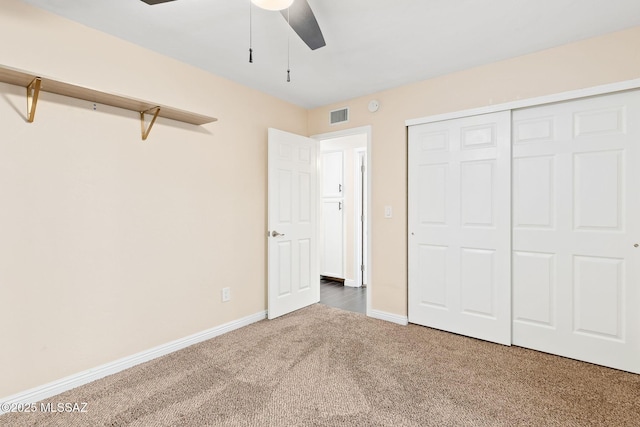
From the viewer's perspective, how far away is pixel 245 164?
3150 millimetres

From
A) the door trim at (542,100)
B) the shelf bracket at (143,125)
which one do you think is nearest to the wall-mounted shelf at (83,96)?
the shelf bracket at (143,125)

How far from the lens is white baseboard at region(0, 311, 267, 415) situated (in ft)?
6.06

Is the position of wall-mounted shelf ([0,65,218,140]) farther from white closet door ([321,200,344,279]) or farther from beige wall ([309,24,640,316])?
white closet door ([321,200,344,279])

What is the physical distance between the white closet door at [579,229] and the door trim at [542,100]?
0.06 metres

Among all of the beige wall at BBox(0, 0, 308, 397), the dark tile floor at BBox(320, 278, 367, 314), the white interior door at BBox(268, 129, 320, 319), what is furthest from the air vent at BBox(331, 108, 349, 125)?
the dark tile floor at BBox(320, 278, 367, 314)

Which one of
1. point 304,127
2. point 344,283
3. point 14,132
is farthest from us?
point 344,283

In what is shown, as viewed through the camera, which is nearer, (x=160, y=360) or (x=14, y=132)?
(x=14, y=132)

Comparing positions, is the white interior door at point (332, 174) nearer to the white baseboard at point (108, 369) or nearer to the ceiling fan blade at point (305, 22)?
the white baseboard at point (108, 369)

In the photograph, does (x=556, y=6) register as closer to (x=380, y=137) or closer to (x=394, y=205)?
(x=380, y=137)

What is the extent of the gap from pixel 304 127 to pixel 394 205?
158 centimetres

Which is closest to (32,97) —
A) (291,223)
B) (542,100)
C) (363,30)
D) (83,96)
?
(83,96)

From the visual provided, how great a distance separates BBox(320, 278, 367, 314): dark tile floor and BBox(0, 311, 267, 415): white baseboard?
1347mm

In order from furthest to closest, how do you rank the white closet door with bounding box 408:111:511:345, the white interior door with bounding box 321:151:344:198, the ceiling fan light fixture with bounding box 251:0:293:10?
1. the white interior door with bounding box 321:151:344:198
2. the white closet door with bounding box 408:111:511:345
3. the ceiling fan light fixture with bounding box 251:0:293:10

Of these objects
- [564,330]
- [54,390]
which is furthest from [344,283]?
[54,390]
